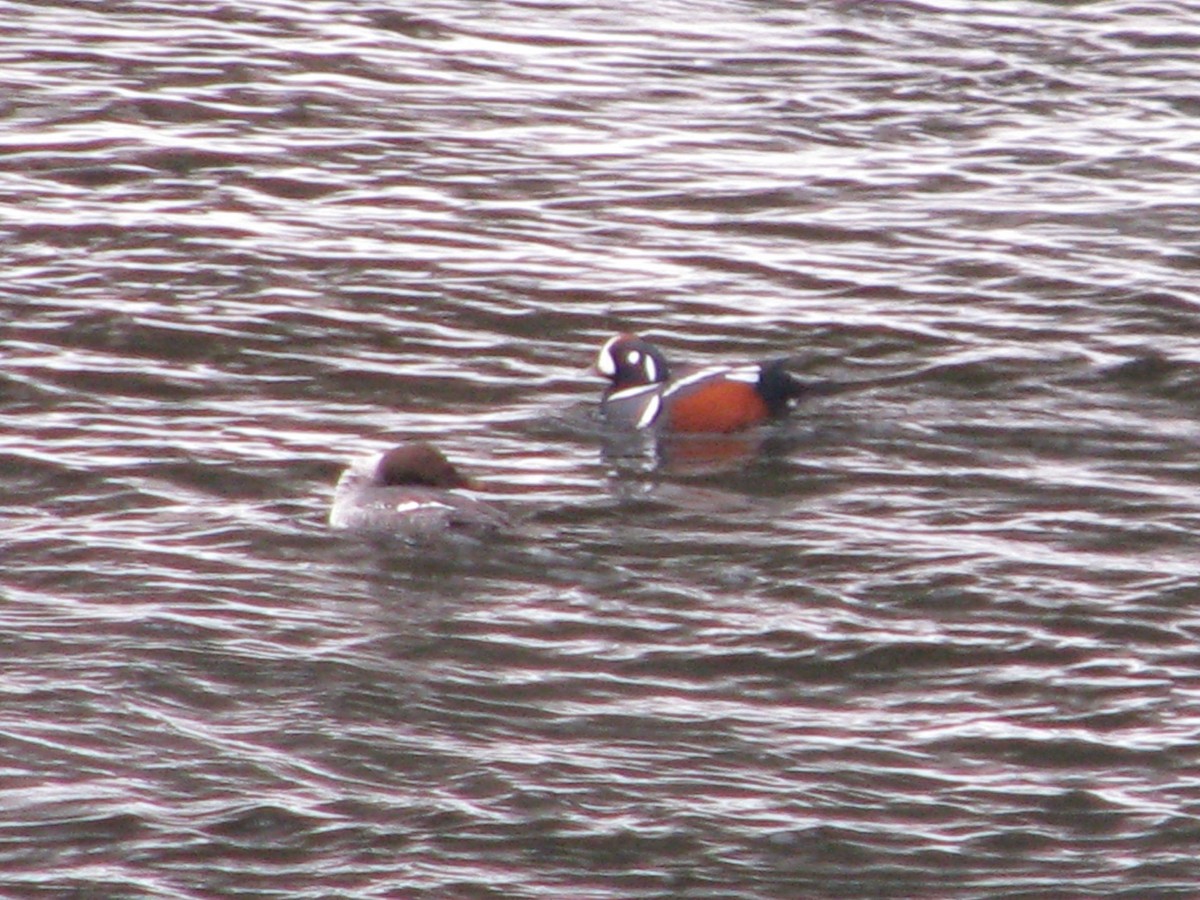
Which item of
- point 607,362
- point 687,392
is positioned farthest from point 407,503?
point 687,392

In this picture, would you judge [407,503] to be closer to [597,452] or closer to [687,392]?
[597,452]

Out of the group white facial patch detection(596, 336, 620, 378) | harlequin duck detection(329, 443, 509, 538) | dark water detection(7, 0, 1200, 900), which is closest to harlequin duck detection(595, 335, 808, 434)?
white facial patch detection(596, 336, 620, 378)

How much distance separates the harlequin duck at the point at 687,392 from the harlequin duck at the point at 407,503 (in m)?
1.59

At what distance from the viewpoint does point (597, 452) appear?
11.7 m

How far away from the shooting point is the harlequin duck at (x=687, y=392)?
11.9 meters

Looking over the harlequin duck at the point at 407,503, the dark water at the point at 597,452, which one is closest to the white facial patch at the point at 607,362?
the dark water at the point at 597,452

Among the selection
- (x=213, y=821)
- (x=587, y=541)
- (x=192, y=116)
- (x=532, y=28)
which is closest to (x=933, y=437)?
(x=587, y=541)

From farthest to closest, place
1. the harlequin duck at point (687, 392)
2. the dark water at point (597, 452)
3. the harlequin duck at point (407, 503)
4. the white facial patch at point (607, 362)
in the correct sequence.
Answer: the white facial patch at point (607, 362)
the harlequin duck at point (687, 392)
the harlequin duck at point (407, 503)
the dark water at point (597, 452)

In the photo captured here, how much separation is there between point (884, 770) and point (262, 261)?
267 inches

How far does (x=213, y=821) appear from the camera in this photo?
7672mm

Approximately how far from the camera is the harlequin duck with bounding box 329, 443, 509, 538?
1023 centimetres

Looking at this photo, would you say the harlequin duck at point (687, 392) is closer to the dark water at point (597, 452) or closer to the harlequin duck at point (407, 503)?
the dark water at point (597, 452)

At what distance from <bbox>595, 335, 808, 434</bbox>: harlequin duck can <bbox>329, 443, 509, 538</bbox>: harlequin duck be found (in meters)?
1.59

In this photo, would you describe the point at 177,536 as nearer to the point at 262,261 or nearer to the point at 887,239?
the point at 262,261
